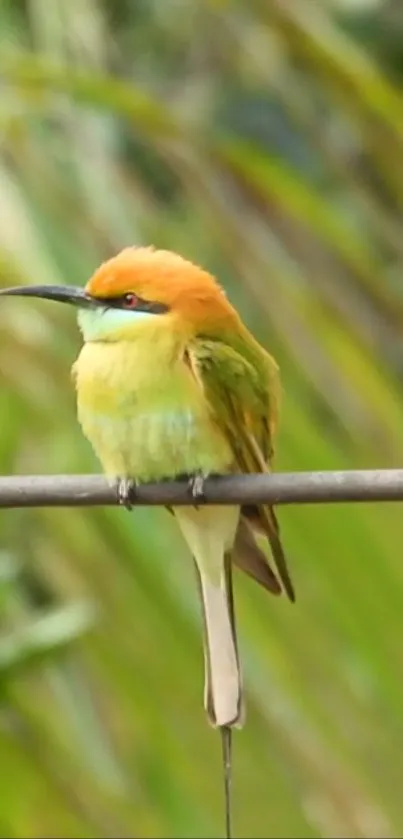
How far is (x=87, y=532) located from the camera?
1.10m

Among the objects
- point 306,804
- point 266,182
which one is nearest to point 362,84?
point 266,182

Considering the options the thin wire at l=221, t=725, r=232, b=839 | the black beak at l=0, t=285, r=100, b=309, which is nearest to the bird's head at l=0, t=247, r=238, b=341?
the black beak at l=0, t=285, r=100, b=309

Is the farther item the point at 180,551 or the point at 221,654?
the point at 180,551

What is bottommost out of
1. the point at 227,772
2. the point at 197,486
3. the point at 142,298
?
the point at 227,772

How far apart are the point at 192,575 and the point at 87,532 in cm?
9

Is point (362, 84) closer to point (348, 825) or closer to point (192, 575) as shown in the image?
point (192, 575)

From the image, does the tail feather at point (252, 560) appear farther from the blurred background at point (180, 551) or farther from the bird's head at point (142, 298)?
the bird's head at point (142, 298)

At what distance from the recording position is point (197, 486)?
817 millimetres

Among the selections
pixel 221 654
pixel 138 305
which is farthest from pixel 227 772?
pixel 138 305

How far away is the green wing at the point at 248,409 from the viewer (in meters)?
0.87

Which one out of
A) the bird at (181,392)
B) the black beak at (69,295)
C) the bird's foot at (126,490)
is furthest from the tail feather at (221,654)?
the black beak at (69,295)

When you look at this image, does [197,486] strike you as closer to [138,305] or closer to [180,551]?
[138,305]

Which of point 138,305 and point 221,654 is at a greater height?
point 138,305

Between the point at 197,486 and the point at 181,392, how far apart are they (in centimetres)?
9
